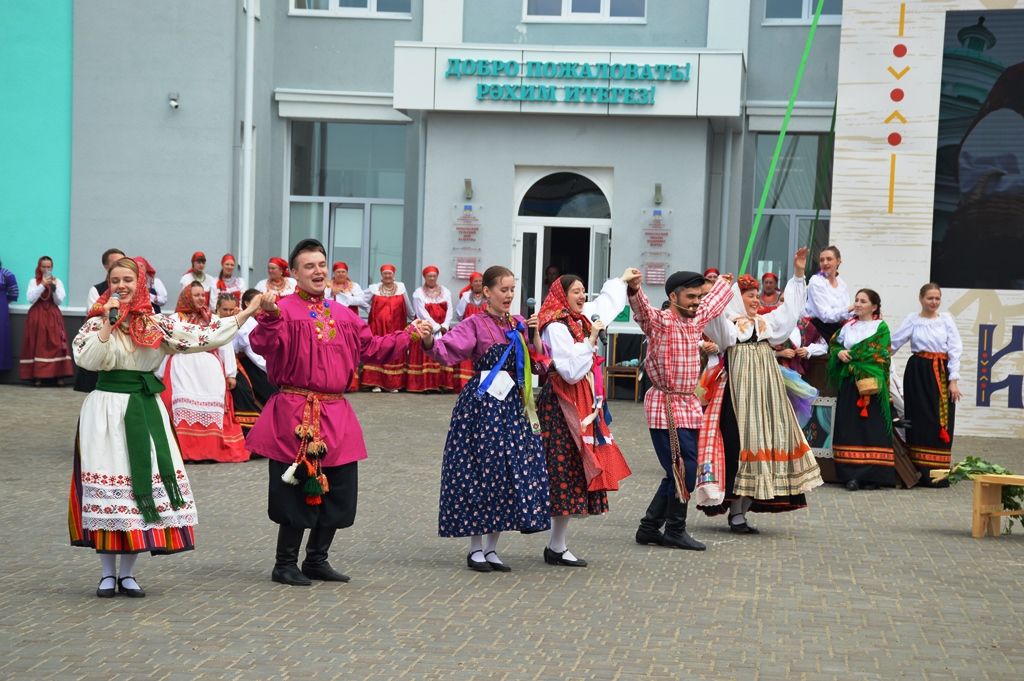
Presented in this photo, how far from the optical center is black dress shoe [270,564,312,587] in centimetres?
752

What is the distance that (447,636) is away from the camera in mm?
6395

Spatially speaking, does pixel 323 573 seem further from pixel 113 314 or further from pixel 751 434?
pixel 751 434

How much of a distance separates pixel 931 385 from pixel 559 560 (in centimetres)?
600

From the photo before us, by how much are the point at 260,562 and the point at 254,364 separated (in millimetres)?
5841

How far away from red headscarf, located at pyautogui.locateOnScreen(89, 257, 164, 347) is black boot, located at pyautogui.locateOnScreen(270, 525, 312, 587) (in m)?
1.16

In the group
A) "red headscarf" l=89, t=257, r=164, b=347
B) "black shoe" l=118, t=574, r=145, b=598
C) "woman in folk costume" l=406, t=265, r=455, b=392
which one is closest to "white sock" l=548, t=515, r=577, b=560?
"black shoe" l=118, t=574, r=145, b=598

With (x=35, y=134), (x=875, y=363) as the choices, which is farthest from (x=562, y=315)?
(x=35, y=134)

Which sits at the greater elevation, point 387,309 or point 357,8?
point 357,8

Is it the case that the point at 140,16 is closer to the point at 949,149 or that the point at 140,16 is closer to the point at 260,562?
the point at 949,149

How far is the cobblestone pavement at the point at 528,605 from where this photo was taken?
5.96 meters

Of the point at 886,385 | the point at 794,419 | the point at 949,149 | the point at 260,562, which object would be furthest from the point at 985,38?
the point at 260,562

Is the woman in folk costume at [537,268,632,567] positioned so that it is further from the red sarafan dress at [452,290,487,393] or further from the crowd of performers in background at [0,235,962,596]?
the red sarafan dress at [452,290,487,393]

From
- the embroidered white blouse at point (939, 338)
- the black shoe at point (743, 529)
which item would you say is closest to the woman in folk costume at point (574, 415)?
Result: the black shoe at point (743, 529)

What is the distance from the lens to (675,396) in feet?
29.9
